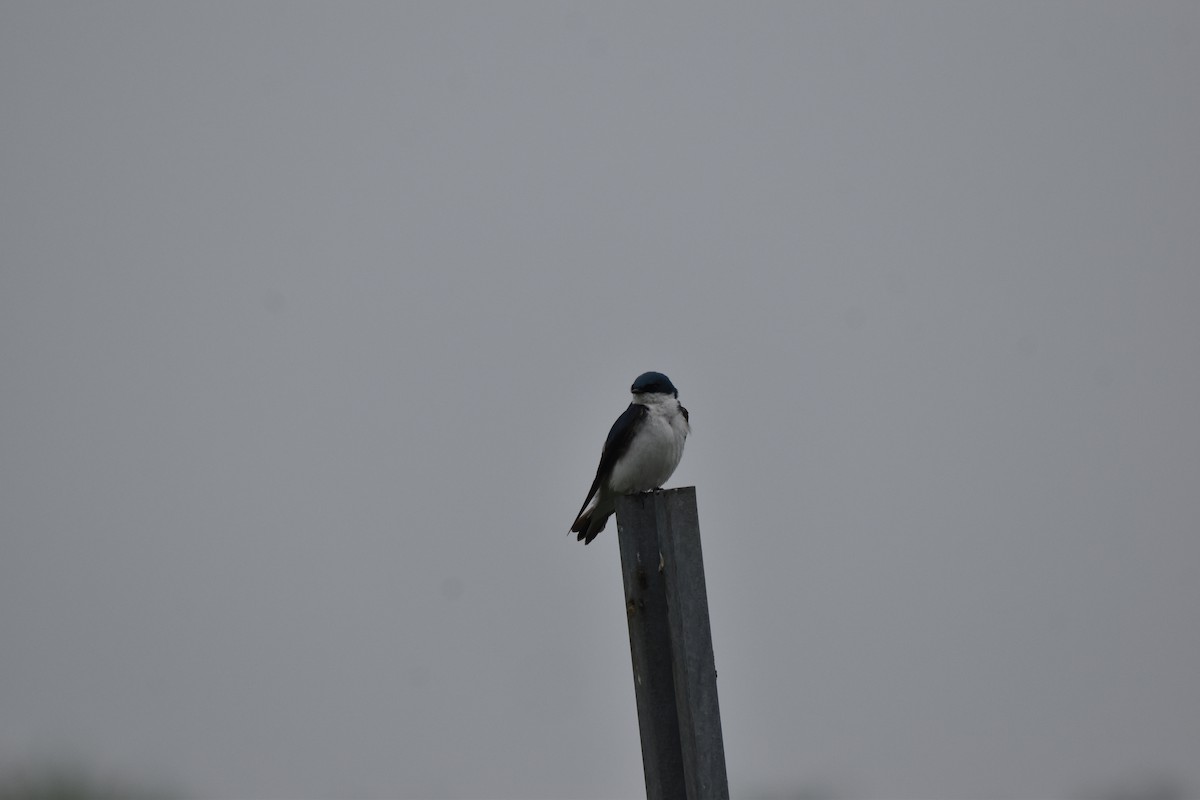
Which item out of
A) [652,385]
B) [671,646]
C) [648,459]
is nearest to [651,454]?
[648,459]

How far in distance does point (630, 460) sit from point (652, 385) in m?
0.60

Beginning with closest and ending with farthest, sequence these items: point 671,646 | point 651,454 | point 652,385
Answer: point 671,646 < point 651,454 < point 652,385

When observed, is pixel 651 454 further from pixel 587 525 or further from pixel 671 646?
pixel 671 646

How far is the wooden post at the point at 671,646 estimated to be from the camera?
4.27 metres

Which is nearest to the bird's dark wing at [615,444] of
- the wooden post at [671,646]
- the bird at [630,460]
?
the bird at [630,460]

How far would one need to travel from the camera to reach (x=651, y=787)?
175 inches

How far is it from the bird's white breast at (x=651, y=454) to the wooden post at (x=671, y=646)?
3090 mm

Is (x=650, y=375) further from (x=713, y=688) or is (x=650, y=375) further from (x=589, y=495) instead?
(x=713, y=688)

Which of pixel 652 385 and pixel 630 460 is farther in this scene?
pixel 652 385

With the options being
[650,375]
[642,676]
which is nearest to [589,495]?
[650,375]

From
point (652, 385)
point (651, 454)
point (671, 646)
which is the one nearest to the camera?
point (671, 646)

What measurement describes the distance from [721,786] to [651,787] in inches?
11.8

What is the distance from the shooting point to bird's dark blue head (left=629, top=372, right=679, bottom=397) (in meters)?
8.12

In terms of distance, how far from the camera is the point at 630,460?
305 inches
